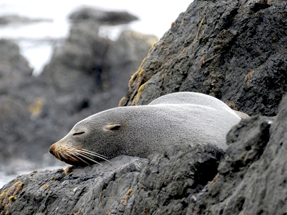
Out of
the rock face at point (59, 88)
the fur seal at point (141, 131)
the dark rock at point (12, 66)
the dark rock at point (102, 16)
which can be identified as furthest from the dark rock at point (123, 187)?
the dark rock at point (102, 16)

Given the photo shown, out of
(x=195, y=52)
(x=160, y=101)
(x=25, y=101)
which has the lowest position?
(x=25, y=101)

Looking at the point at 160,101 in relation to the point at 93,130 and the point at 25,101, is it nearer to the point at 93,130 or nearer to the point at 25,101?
the point at 93,130

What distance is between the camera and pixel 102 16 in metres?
29.7

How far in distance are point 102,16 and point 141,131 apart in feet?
81.1

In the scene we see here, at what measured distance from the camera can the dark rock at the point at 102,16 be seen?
29048 millimetres

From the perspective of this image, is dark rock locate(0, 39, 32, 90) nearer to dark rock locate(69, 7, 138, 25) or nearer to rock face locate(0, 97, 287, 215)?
dark rock locate(69, 7, 138, 25)

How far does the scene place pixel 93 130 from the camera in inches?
247

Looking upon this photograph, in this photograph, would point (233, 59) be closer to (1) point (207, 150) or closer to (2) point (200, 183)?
(1) point (207, 150)

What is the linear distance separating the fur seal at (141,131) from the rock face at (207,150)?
0.22m

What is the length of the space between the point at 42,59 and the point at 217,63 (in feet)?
57.6

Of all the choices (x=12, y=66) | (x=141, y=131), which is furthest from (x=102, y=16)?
(x=141, y=131)

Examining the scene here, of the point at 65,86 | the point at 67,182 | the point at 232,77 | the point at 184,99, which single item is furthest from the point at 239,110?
the point at 65,86

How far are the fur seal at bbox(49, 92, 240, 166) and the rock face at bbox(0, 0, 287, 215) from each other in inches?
8.8

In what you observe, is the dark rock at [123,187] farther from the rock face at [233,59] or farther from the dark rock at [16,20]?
the dark rock at [16,20]
